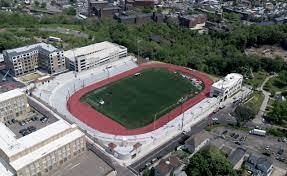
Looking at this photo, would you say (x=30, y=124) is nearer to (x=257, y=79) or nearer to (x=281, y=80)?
(x=257, y=79)

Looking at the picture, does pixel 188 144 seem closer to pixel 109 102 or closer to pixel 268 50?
pixel 109 102

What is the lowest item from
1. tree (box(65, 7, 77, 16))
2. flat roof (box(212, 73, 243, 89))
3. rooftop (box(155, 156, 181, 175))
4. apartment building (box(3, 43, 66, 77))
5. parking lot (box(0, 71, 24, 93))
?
rooftop (box(155, 156, 181, 175))

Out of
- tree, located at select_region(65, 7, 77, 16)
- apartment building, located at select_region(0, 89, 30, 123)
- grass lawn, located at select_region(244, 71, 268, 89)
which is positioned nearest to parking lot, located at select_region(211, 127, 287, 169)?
grass lawn, located at select_region(244, 71, 268, 89)

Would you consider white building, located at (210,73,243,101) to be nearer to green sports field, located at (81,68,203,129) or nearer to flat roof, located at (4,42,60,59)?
green sports field, located at (81,68,203,129)

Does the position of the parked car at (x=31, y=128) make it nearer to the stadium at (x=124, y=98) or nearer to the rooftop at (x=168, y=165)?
the stadium at (x=124, y=98)

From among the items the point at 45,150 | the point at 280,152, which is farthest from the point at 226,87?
the point at 45,150

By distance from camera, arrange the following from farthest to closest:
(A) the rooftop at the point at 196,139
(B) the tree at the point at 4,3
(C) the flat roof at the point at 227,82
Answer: (B) the tree at the point at 4,3
(C) the flat roof at the point at 227,82
(A) the rooftop at the point at 196,139

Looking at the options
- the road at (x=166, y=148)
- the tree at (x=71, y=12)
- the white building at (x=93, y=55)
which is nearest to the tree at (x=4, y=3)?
the tree at (x=71, y=12)
